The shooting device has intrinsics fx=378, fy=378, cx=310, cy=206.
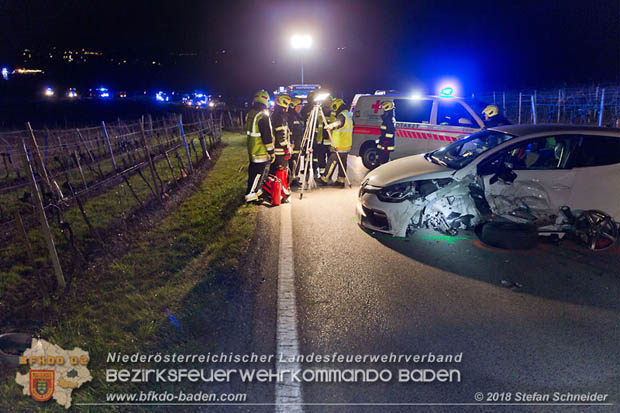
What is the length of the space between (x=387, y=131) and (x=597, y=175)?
186 inches

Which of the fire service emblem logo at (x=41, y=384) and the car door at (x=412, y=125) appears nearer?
the fire service emblem logo at (x=41, y=384)

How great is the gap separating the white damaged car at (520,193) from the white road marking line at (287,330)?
1393 millimetres

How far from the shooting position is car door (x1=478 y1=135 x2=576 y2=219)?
16.7ft

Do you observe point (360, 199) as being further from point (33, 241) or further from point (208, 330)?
point (33, 241)

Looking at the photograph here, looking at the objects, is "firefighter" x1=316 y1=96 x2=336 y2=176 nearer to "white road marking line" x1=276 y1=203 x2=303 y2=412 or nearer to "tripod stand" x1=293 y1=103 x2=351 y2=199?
"tripod stand" x1=293 y1=103 x2=351 y2=199

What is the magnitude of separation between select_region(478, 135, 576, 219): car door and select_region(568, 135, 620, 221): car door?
0.10 m

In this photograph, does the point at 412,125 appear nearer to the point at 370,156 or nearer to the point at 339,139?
the point at 370,156

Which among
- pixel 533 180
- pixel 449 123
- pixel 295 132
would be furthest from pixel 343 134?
pixel 533 180

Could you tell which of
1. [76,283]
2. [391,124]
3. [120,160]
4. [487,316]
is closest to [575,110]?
[391,124]

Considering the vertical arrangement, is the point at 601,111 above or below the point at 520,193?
above

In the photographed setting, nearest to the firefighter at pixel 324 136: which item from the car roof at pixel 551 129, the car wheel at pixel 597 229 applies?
the car roof at pixel 551 129

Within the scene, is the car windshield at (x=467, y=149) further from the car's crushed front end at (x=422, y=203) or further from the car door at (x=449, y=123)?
the car door at (x=449, y=123)

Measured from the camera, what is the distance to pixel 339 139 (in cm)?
913

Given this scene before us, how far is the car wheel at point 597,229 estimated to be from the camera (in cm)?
496
